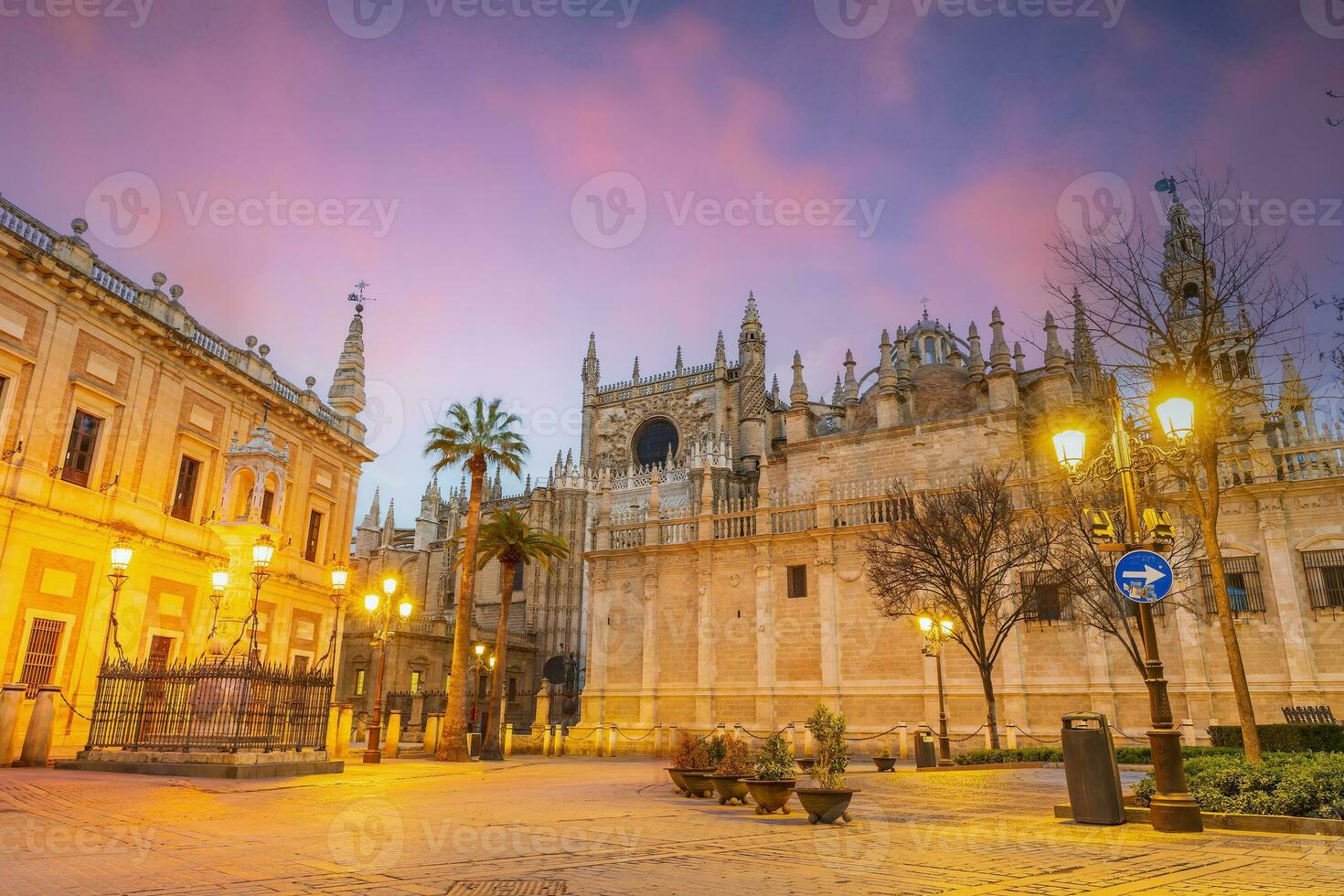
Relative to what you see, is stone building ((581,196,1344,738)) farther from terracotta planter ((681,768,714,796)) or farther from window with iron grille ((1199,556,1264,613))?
terracotta planter ((681,768,714,796))

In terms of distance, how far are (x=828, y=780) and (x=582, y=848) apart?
3.21 metres

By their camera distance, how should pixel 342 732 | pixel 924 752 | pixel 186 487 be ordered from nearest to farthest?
pixel 924 752
pixel 342 732
pixel 186 487

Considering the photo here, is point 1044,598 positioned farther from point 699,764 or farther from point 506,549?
point 506,549

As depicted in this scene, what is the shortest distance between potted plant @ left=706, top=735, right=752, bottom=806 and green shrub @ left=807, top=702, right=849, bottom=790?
4.86ft

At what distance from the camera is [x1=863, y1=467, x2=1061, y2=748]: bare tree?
2080cm

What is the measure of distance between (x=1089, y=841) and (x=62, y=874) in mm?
8289

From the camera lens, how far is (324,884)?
17.0 feet

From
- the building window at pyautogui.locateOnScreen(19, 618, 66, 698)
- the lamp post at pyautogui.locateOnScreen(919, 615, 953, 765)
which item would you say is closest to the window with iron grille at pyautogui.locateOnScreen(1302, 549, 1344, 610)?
the lamp post at pyautogui.locateOnScreen(919, 615, 953, 765)

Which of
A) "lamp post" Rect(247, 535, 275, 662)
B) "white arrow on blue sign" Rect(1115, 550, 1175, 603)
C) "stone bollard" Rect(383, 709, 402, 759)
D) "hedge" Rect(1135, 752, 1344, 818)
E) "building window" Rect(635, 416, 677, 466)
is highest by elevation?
"building window" Rect(635, 416, 677, 466)

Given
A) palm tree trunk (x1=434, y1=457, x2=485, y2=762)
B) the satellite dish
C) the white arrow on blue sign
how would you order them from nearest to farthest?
1. the white arrow on blue sign
2. palm tree trunk (x1=434, y1=457, x2=485, y2=762)
3. the satellite dish

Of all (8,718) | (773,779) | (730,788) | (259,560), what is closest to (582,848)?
(773,779)

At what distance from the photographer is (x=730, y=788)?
427 inches

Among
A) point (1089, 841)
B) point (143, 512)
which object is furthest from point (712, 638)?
point (1089, 841)

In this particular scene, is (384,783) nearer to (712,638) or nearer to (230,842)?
(230,842)
